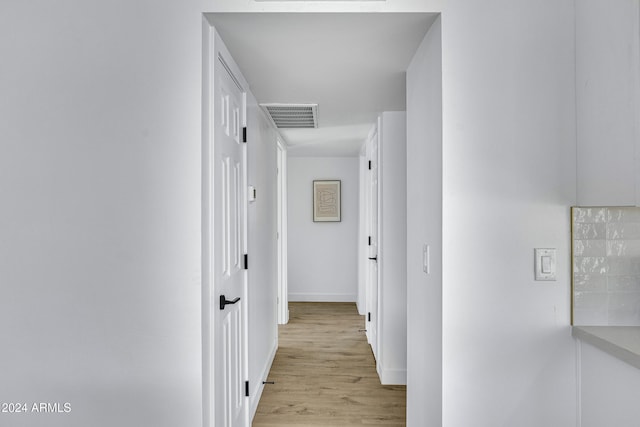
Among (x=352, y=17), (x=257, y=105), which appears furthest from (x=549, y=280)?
(x=257, y=105)

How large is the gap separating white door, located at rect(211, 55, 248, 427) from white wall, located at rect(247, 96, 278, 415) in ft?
0.82

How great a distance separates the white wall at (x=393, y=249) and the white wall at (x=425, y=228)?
108 cm

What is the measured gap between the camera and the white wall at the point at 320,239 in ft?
21.8

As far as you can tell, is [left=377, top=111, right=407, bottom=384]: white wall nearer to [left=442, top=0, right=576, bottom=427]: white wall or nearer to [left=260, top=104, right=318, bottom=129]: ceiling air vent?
[left=260, top=104, right=318, bottom=129]: ceiling air vent

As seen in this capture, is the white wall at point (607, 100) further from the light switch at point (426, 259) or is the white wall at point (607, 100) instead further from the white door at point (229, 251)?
the white door at point (229, 251)

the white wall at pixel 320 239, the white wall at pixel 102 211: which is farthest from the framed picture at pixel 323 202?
the white wall at pixel 102 211

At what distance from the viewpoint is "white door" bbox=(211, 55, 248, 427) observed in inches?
78.1

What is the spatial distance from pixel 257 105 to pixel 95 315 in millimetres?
2139

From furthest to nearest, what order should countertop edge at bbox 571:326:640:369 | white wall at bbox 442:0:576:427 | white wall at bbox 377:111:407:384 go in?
white wall at bbox 377:111:407:384 → white wall at bbox 442:0:576:427 → countertop edge at bbox 571:326:640:369

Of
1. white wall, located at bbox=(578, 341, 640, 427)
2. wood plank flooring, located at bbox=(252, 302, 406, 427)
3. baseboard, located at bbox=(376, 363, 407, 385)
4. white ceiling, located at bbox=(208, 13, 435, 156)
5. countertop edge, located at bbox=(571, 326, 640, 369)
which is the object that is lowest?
wood plank flooring, located at bbox=(252, 302, 406, 427)

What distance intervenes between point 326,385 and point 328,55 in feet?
8.29

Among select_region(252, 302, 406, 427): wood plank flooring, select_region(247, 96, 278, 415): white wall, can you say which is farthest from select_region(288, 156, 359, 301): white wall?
select_region(247, 96, 278, 415): white wall

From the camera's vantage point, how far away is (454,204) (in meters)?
1.70

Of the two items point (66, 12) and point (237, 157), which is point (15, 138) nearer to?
point (66, 12)
